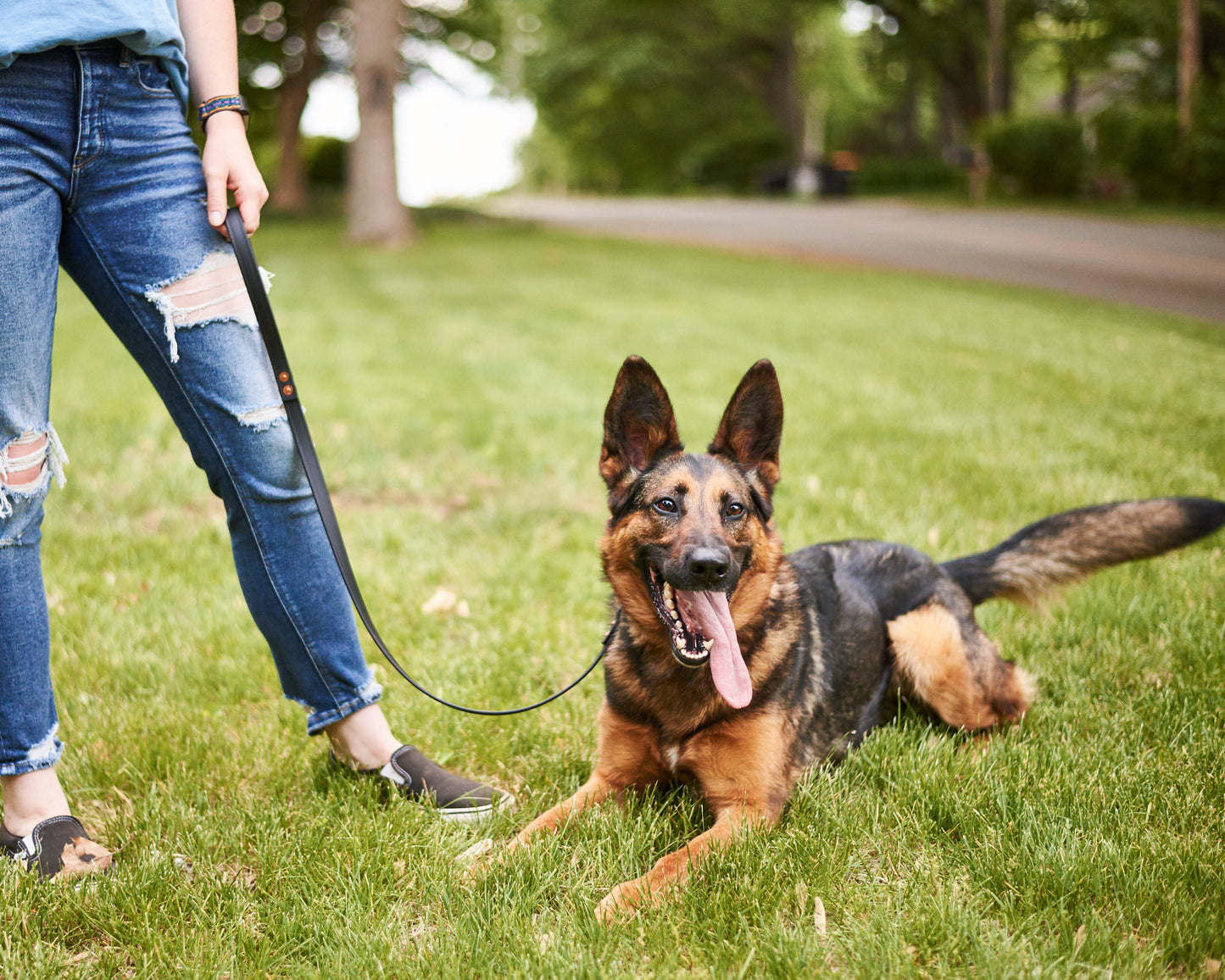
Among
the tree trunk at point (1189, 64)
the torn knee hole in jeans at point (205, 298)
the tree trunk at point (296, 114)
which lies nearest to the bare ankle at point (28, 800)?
the torn knee hole in jeans at point (205, 298)

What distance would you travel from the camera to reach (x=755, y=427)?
2.99 m

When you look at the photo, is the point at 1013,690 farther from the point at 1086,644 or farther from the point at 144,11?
the point at 144,11

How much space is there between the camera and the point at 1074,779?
2.72m

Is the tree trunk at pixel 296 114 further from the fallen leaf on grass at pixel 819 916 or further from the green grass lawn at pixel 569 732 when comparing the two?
the fallen leaf on grass at pixel 819 916

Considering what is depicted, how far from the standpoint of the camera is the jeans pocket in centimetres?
226

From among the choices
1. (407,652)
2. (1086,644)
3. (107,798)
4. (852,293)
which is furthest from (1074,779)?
(852,293)

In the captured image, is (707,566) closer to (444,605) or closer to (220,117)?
(220,117)

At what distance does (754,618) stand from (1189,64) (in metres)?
26.0

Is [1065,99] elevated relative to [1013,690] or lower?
elevated

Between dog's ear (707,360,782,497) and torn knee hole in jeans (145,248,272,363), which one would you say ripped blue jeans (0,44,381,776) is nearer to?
torn knee hole in jeans (145,248,272,363)

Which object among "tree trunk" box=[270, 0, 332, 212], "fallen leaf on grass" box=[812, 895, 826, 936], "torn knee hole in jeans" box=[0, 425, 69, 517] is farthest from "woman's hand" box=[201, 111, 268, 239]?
"tree trunk" box=[270, 0, 332, 212]

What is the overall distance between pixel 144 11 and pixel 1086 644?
11.7ft

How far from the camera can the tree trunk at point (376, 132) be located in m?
19.0

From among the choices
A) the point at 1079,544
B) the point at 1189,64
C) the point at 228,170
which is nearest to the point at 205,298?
the point at 228,170
